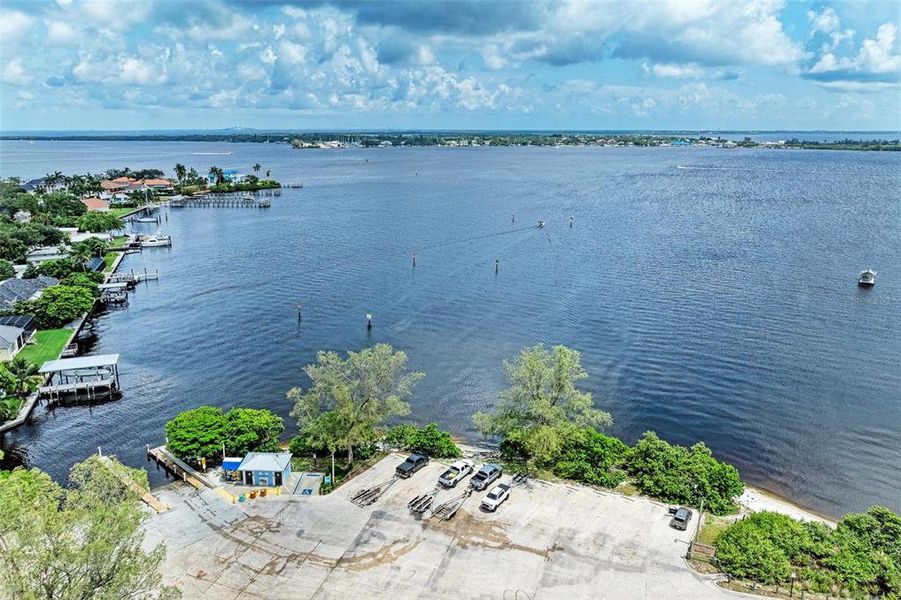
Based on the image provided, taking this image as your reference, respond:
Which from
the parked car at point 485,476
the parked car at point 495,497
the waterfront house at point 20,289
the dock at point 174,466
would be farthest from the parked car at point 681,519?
the waterfront house at point 20,289

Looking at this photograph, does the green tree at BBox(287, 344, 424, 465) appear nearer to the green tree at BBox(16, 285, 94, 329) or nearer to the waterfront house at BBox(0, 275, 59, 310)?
the green tree at BBox(16, 285, 94, 329)

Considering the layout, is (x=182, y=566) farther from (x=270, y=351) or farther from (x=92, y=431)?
(x=270, y=351)

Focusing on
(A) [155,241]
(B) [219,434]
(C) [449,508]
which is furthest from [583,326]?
(A) [155,241]

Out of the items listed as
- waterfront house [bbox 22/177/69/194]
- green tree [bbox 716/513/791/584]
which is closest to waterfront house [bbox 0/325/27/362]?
green tree [bbox 716/513/791/584]

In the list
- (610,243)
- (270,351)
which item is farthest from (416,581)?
(610,243)

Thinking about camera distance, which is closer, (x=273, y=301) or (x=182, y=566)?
(x=182, y=566)

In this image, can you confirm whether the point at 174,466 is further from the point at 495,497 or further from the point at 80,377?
the point at 495,497
